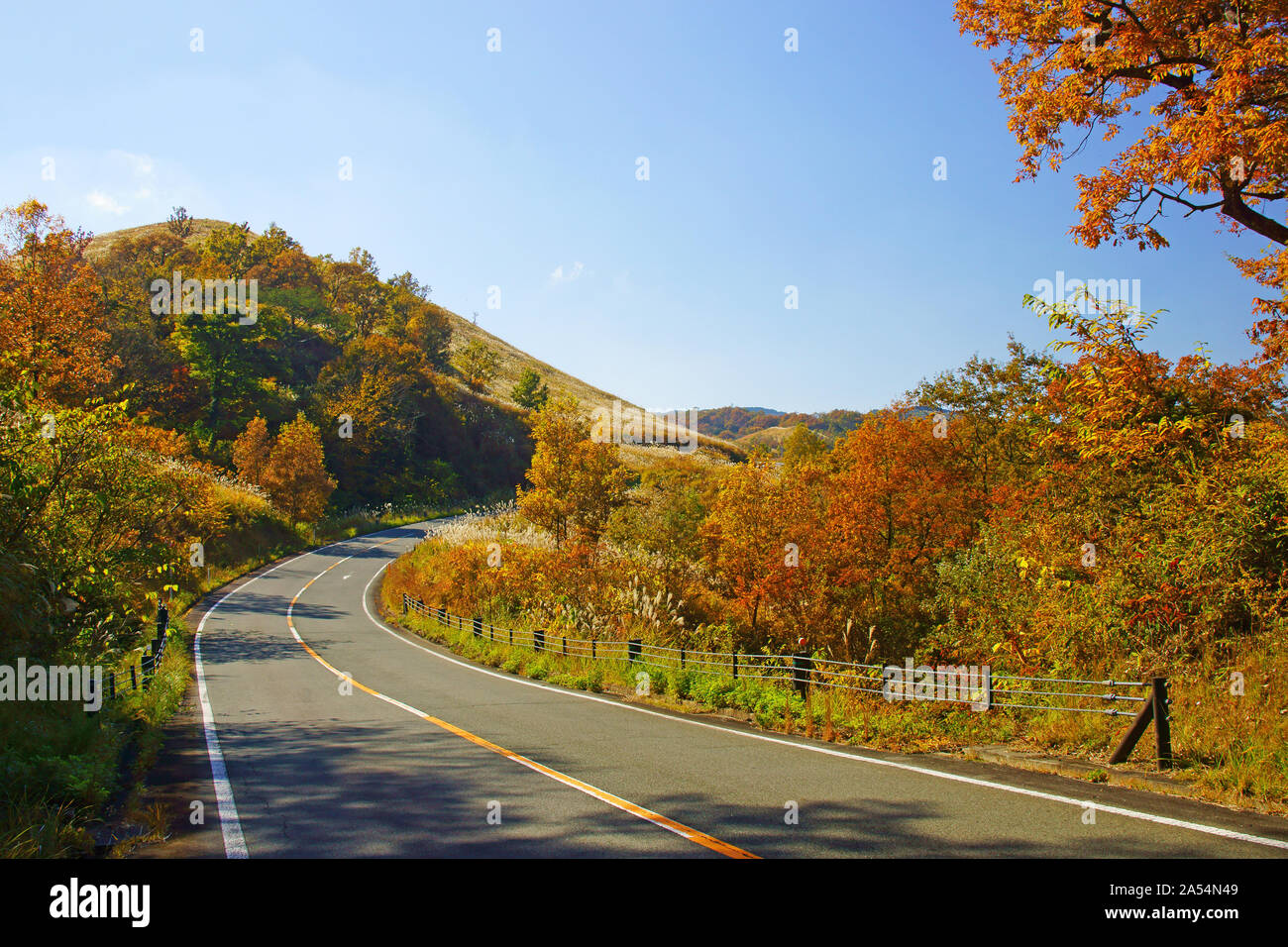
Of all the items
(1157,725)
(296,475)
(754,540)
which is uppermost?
(296,475)

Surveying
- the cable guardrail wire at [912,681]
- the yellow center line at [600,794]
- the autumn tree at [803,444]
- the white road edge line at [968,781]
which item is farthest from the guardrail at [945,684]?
the autumn tree at [803,444]

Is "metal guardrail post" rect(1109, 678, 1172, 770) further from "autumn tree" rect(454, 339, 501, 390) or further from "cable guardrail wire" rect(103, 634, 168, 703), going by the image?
"autumn tree" rect(454, 339, 501, 390)

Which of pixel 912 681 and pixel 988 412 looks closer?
pixel 912 681

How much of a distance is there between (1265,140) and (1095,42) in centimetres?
334

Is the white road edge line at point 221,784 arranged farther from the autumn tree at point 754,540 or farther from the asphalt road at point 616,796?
the autumn tree at point 754,540

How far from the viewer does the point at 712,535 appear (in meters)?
28.7

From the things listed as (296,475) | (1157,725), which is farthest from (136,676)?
(296,475)

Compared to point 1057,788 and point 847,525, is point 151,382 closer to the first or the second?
Answer: point 847,525

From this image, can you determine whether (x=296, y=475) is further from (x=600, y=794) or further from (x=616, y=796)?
(x=616, y=796)

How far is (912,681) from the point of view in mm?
11766

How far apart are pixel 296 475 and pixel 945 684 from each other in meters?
48.2

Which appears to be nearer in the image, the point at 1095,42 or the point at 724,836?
the point at 724,836

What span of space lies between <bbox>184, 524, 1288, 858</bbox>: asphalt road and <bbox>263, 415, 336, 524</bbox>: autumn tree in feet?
131
